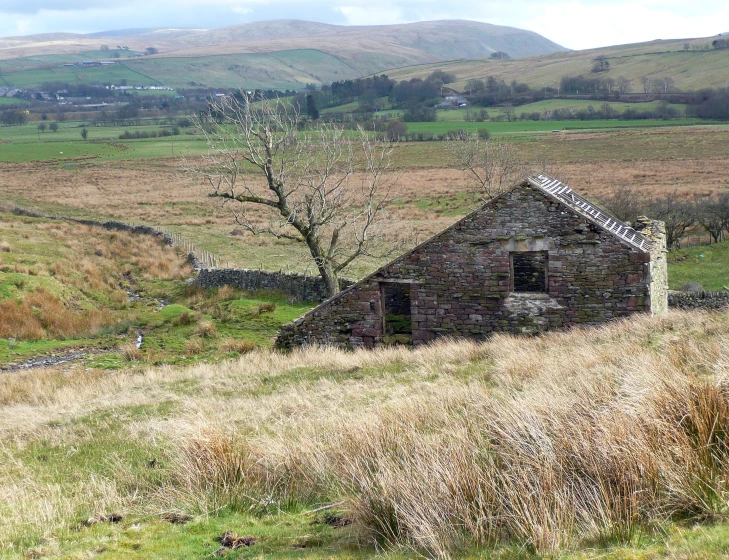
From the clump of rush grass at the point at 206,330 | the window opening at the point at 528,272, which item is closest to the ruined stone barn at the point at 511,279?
the window opening at the point at 528,272

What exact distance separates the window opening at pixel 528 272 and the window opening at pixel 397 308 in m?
2.57

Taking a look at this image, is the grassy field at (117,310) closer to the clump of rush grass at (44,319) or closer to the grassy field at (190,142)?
the clump of rush grass at (44,319)

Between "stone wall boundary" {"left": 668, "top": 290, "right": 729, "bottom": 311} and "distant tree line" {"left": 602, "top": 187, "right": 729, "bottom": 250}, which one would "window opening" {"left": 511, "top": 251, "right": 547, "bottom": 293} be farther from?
"distant tree line" {"left": 602, "top": 187, "right": 729, "bottom": 250}

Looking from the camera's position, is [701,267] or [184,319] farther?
[701,267]

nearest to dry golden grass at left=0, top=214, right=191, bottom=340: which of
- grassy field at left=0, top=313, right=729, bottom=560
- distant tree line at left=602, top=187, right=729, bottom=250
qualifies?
grassy field at left=0, top=313, right=729, bottom=560

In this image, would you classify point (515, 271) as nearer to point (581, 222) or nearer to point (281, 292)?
point (581, 222)

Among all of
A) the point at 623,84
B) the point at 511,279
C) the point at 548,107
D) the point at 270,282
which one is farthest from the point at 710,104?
the point at 511,279

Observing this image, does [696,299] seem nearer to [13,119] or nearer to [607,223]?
[607,223]

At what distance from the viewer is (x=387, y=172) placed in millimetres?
78312

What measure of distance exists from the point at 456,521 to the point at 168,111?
7737 inches

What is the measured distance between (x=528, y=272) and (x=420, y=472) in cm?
1159

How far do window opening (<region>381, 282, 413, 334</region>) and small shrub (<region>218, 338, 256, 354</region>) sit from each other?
3.74 meters

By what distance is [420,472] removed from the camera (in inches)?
217

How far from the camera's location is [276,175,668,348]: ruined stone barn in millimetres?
14617
